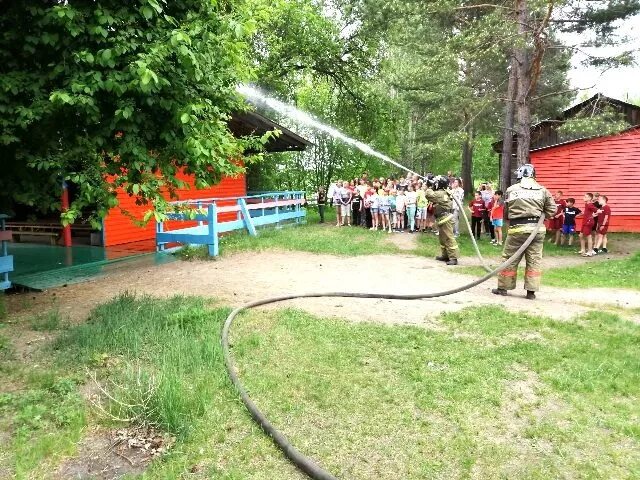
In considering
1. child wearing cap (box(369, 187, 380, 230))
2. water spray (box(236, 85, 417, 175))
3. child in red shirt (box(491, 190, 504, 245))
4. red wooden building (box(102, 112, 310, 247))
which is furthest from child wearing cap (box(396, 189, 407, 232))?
water spray (box(236, 85, 417, 175))

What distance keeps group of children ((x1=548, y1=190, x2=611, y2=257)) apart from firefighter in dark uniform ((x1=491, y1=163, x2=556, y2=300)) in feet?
16.0

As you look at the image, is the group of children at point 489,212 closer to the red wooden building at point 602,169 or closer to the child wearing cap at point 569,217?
the child wearing cap at point 569,217

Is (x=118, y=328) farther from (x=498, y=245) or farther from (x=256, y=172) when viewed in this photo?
(x=256, y=172)

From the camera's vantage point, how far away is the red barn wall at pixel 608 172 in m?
14.9

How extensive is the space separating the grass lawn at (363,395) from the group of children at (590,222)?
711 centimetres

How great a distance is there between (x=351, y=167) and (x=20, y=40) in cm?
2181

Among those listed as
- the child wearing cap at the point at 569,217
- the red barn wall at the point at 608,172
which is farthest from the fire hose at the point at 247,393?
the red barn wall at the point at 608,172

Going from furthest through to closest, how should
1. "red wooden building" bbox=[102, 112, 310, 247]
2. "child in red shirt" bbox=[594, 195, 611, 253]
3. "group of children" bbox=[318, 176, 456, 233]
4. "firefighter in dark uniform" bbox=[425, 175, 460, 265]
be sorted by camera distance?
"group of children" bbox=[318, 176, 456, 233]
"red wooden building" bbox=[102, 112, 310, 247]
"child in red shirt" bbox=[594, 195, 611, 253]
"firefighter in dark uniform" bbox=[425, 175, 460, 265]

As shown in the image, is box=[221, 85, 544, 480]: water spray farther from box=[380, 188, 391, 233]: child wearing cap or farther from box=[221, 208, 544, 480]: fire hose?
box=[380, 188, 391, 233]: child wearing cap

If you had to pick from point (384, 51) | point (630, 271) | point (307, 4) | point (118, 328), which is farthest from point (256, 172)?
point (118, 328)

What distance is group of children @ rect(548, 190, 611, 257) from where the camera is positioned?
12.2 meters

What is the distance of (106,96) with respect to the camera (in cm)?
484

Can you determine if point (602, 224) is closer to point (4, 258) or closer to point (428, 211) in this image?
point (428, 211)

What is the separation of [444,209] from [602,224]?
463 cm
